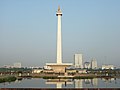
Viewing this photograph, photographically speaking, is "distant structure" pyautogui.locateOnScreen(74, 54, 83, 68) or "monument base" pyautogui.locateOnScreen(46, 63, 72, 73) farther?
"distant structure" pyautogui.locateOnScreen(74, 54, 83, 68)

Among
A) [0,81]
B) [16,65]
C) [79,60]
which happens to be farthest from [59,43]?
[16,65]

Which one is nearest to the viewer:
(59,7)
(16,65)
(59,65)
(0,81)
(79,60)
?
(0,81)

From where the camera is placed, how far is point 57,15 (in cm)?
4250

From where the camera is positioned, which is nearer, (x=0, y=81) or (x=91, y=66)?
(x=0, y=81)

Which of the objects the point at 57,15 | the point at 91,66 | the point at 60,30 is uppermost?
the point at 57,15

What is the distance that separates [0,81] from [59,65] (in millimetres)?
17569

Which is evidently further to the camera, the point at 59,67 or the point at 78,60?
the point at 78,60

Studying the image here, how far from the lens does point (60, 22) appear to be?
4169 cm

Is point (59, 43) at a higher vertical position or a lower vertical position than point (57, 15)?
lower

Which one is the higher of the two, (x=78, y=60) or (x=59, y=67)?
(x=78, y=60)

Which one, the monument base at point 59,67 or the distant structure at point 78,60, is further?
the distant structure at point 78,60

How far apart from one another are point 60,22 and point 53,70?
8231 mm

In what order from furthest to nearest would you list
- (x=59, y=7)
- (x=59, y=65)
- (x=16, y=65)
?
(x=16, y=65) < (x=59, y=7) < (x=59, y=65)

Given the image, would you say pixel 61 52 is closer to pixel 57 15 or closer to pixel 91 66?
pixel 57 15
